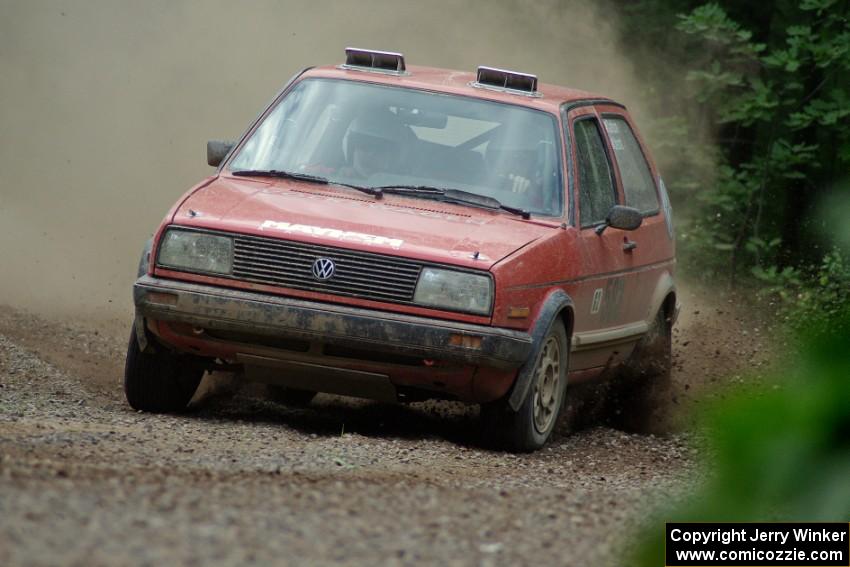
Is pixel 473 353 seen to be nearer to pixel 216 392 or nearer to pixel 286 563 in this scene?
pixel 216 392

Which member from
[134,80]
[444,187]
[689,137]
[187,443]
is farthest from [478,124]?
[134,80]

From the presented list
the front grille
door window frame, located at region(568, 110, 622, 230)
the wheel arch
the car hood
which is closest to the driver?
the car hood

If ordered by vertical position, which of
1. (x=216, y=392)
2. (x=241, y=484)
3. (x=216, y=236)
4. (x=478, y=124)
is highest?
(x=478, y=124)

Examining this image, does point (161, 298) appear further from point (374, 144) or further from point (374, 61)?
point (374, 61)

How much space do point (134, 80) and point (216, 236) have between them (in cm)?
1047

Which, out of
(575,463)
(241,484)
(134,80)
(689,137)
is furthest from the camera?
(134,80)

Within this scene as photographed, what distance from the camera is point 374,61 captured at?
7691 millimetres

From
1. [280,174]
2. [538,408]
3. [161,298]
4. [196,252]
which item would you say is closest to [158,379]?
[161,298]

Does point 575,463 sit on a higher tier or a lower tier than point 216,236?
lower

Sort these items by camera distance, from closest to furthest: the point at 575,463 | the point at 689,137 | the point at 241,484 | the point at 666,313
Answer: the point at 241,484 → the point at 575,463 → the point at 666,313 → the point at 689,137

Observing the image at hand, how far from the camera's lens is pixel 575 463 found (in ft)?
21.5

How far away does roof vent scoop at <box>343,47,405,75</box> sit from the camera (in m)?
7.62

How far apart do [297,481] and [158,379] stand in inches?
92.0

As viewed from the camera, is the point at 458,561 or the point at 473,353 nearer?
the point at 458,561
